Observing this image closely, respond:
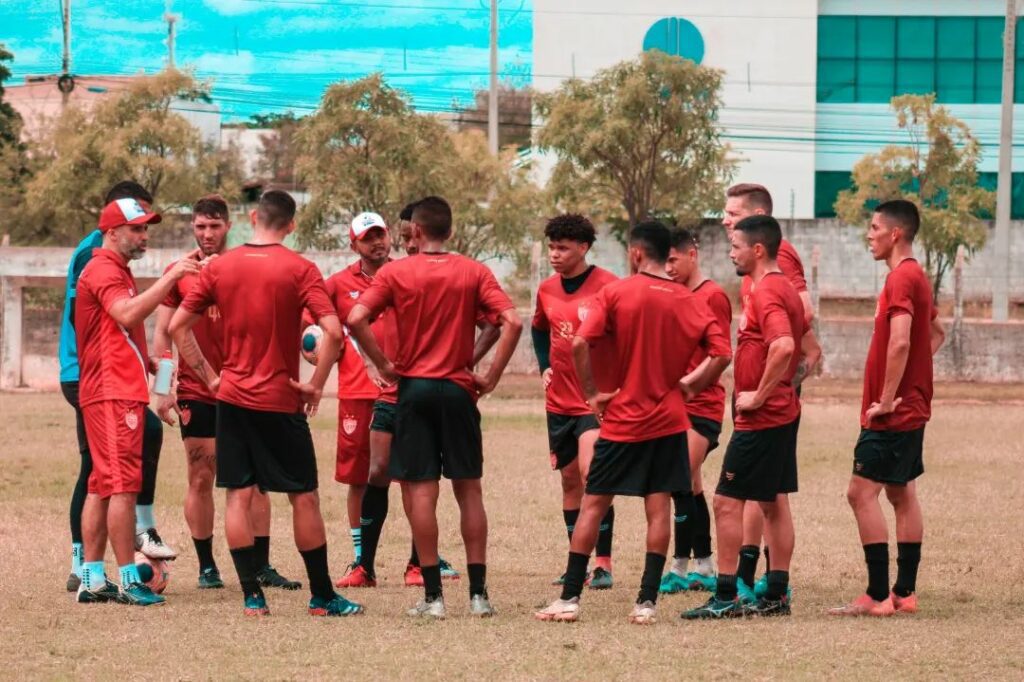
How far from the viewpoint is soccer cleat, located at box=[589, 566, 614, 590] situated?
10492 millimetres

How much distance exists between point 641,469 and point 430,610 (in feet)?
4.62

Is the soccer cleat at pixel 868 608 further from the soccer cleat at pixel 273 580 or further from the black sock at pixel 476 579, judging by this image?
the soccer cleat at pixel 273 580

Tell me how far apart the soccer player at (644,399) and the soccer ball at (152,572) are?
266 centimetres

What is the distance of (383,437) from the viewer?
10.3 meters


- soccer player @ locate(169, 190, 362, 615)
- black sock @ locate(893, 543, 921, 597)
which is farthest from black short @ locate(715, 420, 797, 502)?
soccer player @ locate(169, 190, 362, 615)

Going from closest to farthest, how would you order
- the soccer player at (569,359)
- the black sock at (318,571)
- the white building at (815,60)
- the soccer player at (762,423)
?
the black sock at (318,571), the soccer player at (762,423), the soccer player at (569,359), the white building at (815,60)

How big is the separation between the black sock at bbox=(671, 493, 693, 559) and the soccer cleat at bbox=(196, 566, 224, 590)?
2972 mm

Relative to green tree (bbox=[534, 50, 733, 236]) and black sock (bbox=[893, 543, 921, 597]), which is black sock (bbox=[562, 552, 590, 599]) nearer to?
black sock (bbox=[893, 543, 921, 597])

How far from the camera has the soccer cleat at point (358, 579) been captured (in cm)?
1046

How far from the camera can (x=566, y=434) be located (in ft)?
35.1

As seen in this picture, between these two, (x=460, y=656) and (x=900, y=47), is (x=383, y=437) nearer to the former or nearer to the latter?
(x=460, y=656)

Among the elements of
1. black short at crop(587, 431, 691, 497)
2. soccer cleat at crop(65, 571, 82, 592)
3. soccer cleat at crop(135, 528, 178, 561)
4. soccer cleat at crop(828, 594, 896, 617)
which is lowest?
soccer cleat at crop(65, 571, 82, 592)

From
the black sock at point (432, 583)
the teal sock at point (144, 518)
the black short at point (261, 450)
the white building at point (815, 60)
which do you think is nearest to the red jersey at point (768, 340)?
the black sock at point (432, 583)

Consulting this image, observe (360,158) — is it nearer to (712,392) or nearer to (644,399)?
(712,392)
